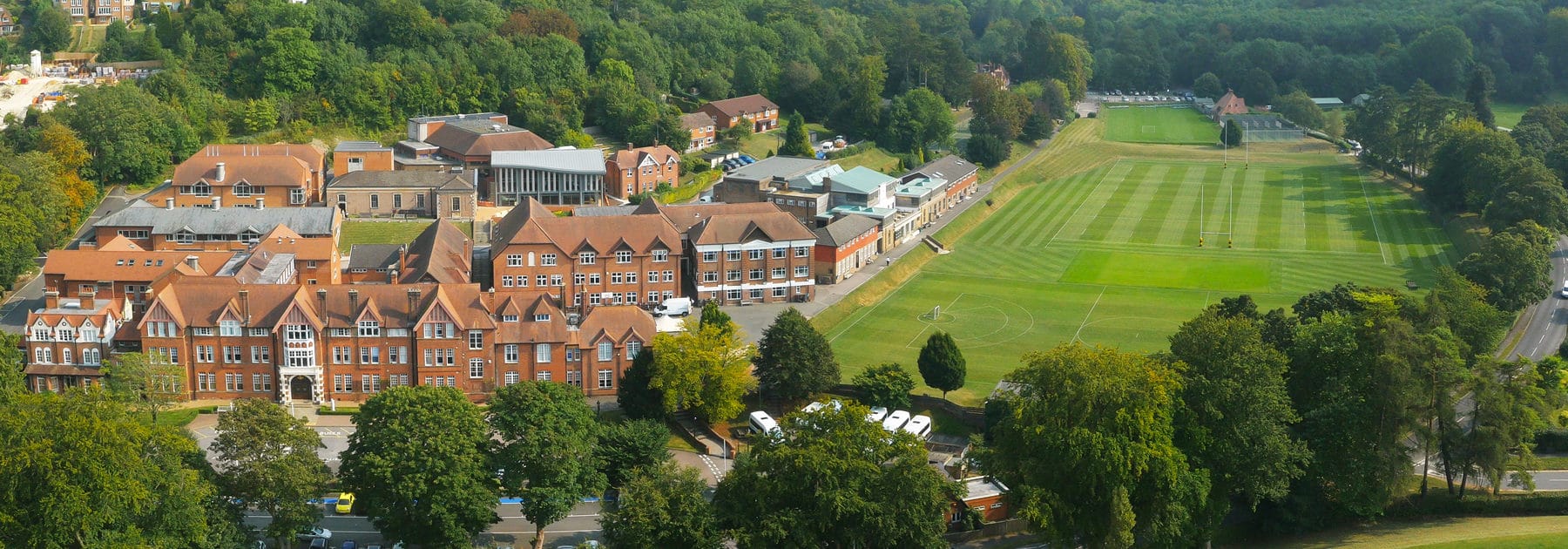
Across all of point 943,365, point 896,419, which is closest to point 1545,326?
point 943,365

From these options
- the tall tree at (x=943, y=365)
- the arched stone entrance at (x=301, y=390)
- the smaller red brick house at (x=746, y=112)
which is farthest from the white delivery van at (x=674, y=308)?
the smaller red brick house at (x=746, y=112)

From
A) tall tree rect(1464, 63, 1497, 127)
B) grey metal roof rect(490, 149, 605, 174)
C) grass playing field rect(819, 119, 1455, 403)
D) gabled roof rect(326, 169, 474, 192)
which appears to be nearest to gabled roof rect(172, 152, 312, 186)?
gabled roof rect(326, 169, 474, 192)

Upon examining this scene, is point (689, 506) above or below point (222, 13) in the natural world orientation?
below

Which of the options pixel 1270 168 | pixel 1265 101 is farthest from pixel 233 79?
pixel 1265 101

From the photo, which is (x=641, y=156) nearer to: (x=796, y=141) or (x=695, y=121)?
(x=695, y=121)

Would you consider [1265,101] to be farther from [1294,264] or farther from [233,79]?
[233,79]

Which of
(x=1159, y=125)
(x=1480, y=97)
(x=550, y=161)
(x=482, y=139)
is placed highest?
(x=1480, y=97)

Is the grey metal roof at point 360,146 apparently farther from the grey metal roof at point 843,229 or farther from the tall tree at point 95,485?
the tall tree at point 95,485
